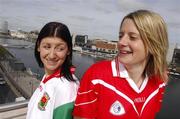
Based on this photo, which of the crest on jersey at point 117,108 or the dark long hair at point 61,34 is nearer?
the crest on jersey at point 117,108

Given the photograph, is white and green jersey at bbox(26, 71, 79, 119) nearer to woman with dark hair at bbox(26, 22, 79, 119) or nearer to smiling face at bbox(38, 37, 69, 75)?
woman with dark hair at bbox(26, 22, 79, 119)

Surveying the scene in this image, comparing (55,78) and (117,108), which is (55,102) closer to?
(55,78)

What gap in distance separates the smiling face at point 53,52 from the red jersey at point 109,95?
0.68 ft

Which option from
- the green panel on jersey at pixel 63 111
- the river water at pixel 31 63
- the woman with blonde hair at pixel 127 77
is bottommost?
the river water at pixel 31 63

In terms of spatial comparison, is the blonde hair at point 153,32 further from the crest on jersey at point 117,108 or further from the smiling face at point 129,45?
the crest on jersey at point 117,108

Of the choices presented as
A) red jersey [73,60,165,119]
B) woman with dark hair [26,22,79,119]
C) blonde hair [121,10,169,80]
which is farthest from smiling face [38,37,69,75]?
blonde hair [121,10,169,80]

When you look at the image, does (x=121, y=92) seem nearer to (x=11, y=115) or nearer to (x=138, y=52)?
(x=138, y=52)

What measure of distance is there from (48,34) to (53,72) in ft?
0.57

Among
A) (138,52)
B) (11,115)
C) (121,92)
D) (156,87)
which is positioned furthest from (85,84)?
(11,115)

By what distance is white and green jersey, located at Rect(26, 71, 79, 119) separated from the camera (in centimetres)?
114

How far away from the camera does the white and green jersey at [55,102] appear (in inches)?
44.8

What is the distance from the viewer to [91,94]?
107 cm

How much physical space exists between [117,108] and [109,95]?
0.21ft

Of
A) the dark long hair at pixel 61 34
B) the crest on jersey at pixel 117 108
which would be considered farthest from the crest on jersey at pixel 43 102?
the crest on jersey at pixel 117 108
